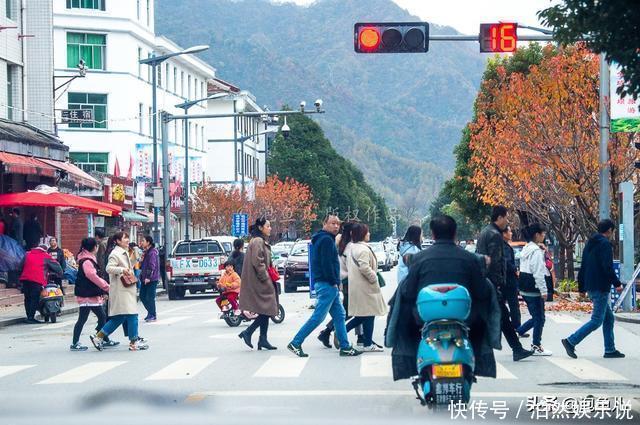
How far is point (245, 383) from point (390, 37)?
22.9 ft

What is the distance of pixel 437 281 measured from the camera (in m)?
9.76

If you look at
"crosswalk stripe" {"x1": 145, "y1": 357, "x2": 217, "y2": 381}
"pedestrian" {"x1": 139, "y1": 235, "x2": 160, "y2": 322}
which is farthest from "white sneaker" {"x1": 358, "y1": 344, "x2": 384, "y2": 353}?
"pedestrian" {"x1": 139, "y1": 235, "x2": 160, "y2": 322}

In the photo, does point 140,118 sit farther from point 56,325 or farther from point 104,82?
point 56,325

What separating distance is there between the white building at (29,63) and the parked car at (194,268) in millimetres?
6784

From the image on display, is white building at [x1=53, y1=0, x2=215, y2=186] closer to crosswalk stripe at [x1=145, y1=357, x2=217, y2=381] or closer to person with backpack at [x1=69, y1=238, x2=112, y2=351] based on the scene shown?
person with backpack at [x1=69, y1=238, x2=112, y2=351]

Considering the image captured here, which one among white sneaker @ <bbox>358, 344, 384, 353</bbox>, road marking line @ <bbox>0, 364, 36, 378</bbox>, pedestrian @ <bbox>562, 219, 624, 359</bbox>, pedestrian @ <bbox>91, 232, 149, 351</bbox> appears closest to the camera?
road marking line @ <bbox>0, 364, 36, 378</bbox>

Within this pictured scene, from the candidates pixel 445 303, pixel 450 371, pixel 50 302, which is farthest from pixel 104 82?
pixel 450 371

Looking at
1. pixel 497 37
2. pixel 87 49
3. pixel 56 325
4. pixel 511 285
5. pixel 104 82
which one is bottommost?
pixel 56 325

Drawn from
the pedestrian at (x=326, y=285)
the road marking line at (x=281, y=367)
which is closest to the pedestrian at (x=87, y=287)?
the road marking line at (x=281, y=367)

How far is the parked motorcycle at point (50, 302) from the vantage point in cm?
2555

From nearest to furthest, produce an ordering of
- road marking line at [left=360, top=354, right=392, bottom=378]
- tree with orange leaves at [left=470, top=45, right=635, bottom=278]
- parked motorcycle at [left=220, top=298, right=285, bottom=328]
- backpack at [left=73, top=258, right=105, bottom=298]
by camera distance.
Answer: road marking line at [left=360, top=354, right=392, bottom=378] → backpack at [left=73, top=258, right=105, bottom=298] → parked motorcycle at [left=220, top=298, right=285, bottom=328] → tree with orange leaves at [left=470, top=45, right=635, bottom=278]

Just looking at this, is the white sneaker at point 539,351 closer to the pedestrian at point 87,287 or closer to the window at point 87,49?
the pedestrian at point 87,287

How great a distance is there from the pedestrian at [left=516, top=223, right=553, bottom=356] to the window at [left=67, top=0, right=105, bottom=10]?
5317 cm

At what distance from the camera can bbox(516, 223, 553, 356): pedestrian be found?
51.1 feet
